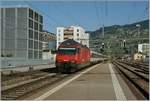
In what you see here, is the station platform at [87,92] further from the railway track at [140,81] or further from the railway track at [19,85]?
the railway track at [19,85]

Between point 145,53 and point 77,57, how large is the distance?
10639 cm

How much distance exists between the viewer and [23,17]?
10962 centimetres

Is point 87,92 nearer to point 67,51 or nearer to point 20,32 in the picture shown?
point 67,51

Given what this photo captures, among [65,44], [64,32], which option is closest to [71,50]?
[65,44]

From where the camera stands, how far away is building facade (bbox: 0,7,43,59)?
106m

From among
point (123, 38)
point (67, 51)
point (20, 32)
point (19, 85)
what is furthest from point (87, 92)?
point (20, 32)

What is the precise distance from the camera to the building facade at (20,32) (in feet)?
349

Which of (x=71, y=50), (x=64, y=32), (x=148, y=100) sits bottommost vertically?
(x=148, y=100)

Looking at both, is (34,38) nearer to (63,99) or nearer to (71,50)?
(71,50)

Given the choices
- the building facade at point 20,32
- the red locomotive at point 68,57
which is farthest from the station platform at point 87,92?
the building facade at point 20,32

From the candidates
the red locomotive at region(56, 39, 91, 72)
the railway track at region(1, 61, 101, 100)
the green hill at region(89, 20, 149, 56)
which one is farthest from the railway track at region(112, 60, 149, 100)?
the green hill at region(89, 20, 149, 56)

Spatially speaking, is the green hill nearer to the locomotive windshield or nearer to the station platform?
the locomotive windshield

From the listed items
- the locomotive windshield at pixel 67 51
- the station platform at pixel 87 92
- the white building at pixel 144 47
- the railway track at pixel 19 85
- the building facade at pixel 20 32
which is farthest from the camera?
the white building at pixel 144 47

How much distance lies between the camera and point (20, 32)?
351 feet
